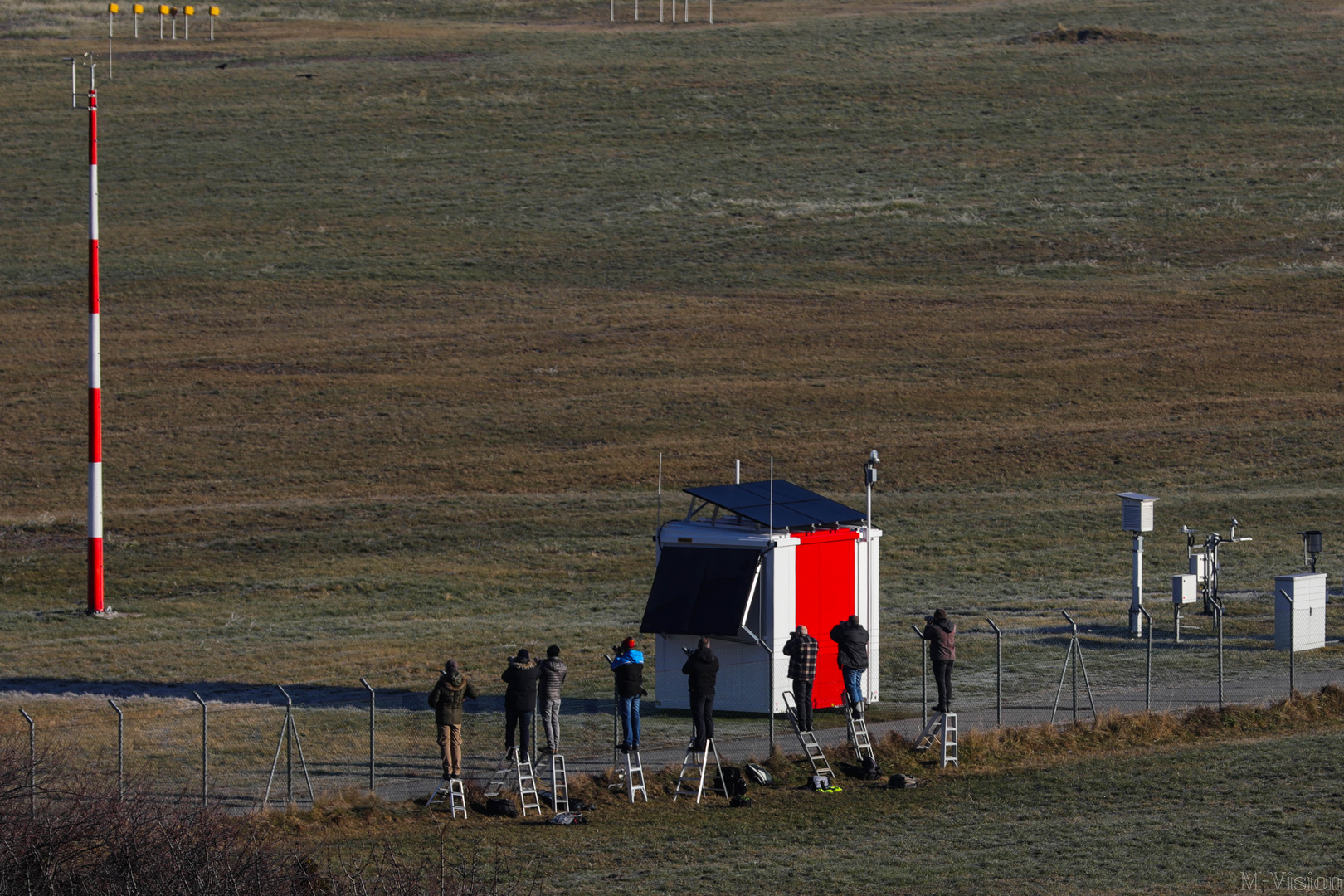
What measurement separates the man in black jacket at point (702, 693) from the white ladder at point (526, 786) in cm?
195

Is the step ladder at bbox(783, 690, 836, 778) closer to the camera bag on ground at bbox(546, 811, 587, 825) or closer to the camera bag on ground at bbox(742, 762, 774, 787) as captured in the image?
the camera bag on ground at bbox(742, 762, 774, 787)

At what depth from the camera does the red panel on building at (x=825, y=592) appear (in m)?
23.9

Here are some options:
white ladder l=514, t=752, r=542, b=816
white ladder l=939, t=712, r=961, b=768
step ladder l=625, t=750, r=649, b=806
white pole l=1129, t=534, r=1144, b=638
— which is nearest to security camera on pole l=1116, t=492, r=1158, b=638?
white pole l=1129, t=534, r=1144, b=638

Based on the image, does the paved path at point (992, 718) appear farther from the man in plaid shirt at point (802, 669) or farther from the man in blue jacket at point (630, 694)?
the man in plaid shirt at point (802, 669)

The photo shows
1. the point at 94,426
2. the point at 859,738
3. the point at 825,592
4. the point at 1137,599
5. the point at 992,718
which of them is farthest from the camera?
the point at 94,426

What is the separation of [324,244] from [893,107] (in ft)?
118

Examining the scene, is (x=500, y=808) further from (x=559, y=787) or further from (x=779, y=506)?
(x=779, y=506)

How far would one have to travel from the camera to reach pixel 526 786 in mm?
19016

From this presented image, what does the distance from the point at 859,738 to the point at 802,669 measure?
1187 mm

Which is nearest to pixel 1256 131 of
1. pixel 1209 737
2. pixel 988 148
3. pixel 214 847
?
pixel 988 148

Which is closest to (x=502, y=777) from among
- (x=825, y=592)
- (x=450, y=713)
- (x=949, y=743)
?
(x=450, y=713)

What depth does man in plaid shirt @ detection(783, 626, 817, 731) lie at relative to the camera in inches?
821

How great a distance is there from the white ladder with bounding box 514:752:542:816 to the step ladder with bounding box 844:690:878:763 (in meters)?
3.90

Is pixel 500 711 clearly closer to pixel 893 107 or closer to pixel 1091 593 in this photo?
pixel 1091 593
